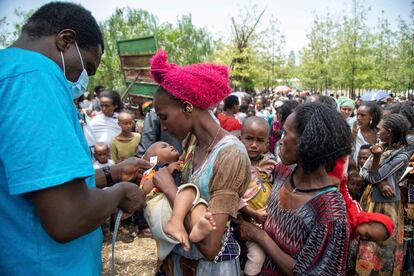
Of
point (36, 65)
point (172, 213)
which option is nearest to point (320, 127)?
point (172, 213)

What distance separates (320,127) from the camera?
1.75 m

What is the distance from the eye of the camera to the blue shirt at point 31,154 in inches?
39.9

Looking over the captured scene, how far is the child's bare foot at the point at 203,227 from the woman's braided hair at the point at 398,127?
3034mm

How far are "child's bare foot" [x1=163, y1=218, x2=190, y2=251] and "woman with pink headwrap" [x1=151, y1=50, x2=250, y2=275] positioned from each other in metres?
0.07

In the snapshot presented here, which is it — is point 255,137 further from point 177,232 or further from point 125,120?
point 125,120

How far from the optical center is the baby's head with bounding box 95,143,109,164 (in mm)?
5074

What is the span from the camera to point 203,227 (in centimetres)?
151

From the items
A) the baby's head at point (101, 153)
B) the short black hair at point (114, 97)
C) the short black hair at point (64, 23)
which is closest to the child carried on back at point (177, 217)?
the short black hair at point (64, 23)

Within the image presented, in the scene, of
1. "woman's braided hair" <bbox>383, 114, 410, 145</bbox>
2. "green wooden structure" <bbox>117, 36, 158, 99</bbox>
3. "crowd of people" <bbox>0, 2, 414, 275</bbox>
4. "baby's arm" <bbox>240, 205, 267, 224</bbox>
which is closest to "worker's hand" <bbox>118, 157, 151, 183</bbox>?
"crowd of people" <bbox>0, 2, 414, 275</bbox>

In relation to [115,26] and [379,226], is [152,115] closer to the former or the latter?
[379,226]

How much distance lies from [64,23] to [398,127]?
3.64 metres

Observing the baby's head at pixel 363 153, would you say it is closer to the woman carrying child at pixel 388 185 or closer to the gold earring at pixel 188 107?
the woman carrying child at pixel 388 185

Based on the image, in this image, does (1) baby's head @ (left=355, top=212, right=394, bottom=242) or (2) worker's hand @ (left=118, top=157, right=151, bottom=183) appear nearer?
(1) baby's head @ (left=355, top=212, right=394, bottom=242)

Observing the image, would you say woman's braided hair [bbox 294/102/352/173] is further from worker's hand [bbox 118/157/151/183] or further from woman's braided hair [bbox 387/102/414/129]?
woman's braided hair [bbox 387/102/414/129]
